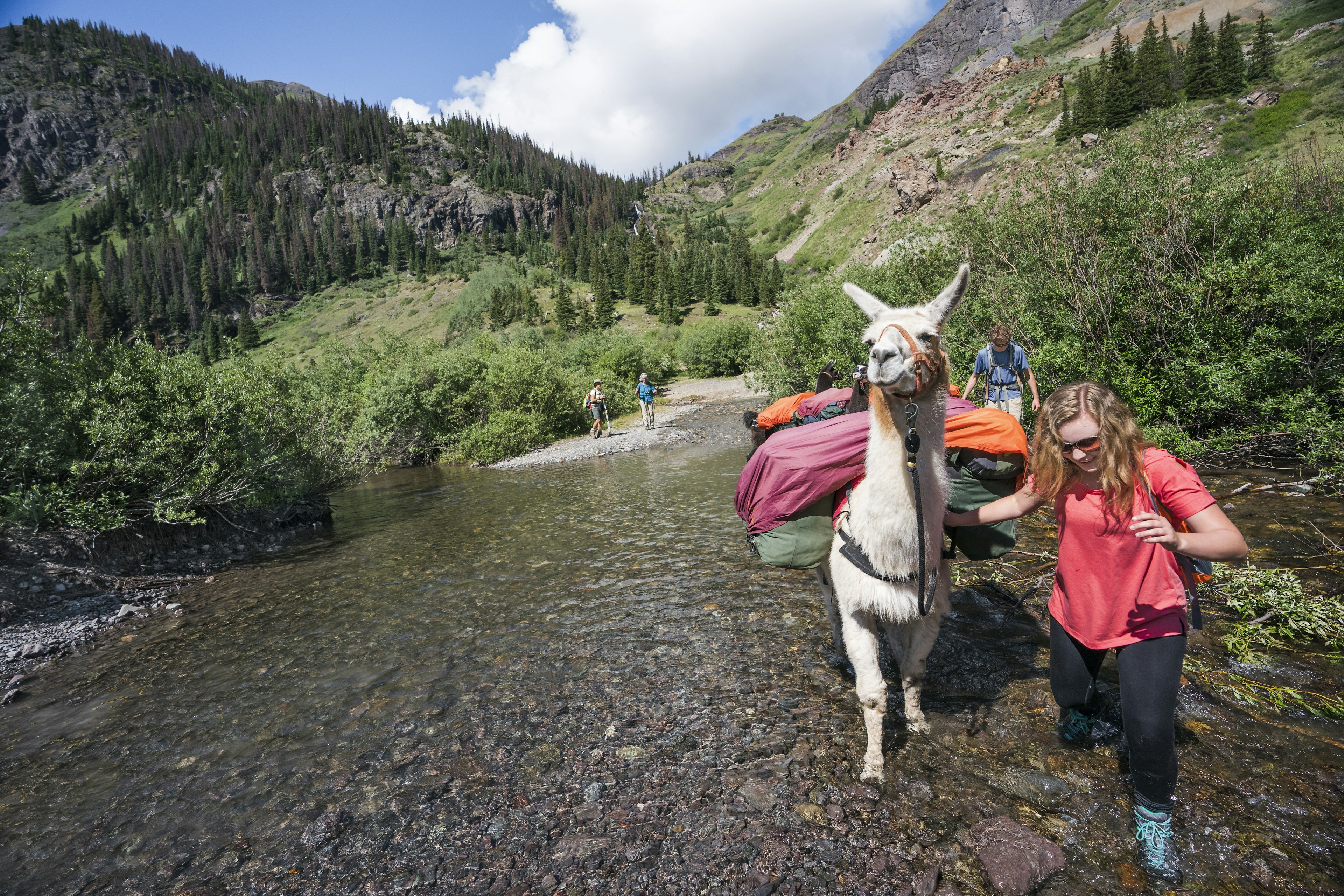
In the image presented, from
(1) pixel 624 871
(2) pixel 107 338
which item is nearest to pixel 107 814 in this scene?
(1) pixel 624 871

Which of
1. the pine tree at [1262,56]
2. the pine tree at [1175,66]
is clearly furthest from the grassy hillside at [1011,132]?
the pine tree at [1175,66]

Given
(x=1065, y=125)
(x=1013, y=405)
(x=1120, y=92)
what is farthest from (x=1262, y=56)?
(x=1013, y=405)

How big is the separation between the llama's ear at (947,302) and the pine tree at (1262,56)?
98.8 metres

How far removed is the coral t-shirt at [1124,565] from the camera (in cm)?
275

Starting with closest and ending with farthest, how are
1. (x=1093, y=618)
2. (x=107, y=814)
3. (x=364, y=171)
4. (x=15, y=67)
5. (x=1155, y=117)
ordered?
1. (x=1093, y=618)
2. (x=107, y=814)
3. (x=1155, y=117)
4. (x=364, y=171)
5. (x=15, y=67)

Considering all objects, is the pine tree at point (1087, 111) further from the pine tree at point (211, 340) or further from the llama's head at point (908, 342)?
the pine tree at point (211, 340)

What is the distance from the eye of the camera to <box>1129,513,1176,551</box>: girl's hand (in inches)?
100

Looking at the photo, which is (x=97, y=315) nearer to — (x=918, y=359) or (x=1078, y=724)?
(x=918, y=359)

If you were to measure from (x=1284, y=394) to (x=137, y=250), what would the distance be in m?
189

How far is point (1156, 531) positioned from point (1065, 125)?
94.4 metres

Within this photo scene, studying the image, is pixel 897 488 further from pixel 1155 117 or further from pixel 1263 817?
pixel 1155 117

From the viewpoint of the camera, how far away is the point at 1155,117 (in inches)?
519

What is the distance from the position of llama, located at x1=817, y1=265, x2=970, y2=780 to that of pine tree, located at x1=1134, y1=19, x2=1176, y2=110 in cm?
8908

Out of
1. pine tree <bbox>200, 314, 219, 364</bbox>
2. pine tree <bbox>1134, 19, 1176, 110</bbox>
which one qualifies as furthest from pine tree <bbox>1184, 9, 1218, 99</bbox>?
pine tree <bbox>200, 314, 219, 364</bbox>
